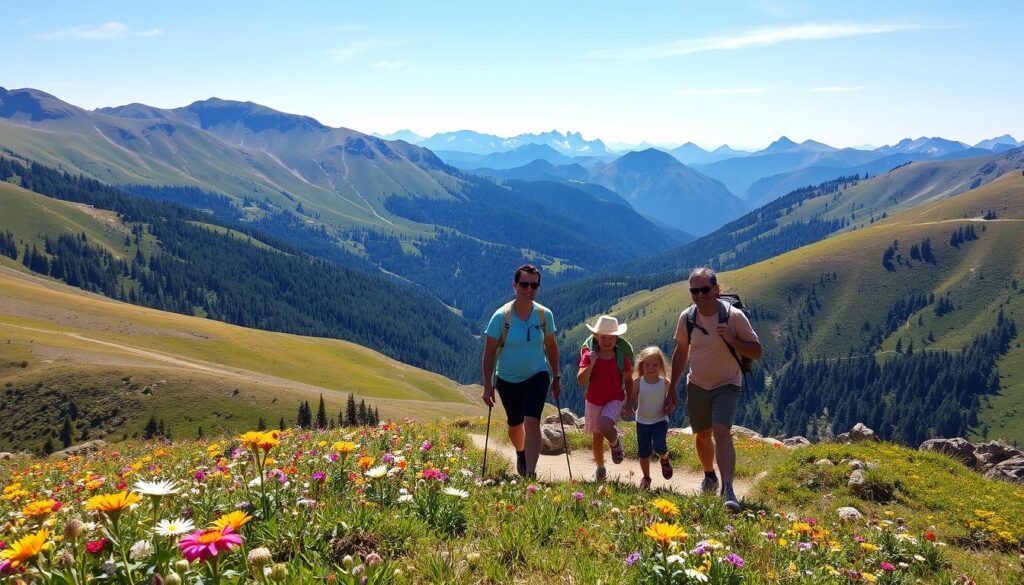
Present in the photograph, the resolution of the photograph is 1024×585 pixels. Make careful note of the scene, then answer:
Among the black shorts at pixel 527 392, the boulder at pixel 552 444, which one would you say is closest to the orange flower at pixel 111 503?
the black shorts at pixel 527 392

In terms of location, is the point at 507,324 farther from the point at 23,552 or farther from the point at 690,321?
the point at 23,552

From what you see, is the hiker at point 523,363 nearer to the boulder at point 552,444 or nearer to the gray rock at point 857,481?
the gray rock at point 857,481

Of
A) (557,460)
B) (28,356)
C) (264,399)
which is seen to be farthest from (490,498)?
(28,356)

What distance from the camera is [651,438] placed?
1172 centimetres

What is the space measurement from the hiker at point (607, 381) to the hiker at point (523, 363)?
3.31 ft

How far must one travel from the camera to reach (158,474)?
8875 mm

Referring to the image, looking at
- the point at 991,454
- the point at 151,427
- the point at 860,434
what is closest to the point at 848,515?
the point at 860,434

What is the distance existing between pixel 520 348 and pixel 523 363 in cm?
28

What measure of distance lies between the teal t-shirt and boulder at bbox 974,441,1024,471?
52.4 ft

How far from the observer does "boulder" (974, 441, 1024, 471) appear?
1831 centimetres

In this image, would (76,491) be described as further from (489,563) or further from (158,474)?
(489,563)

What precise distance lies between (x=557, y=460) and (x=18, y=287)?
18149cm

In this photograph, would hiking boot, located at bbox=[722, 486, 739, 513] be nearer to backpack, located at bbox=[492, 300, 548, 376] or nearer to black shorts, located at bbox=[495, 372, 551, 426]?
black shorts, located at bbox=[495, 372, 551, 426]

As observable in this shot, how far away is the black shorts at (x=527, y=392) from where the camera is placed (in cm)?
1101
